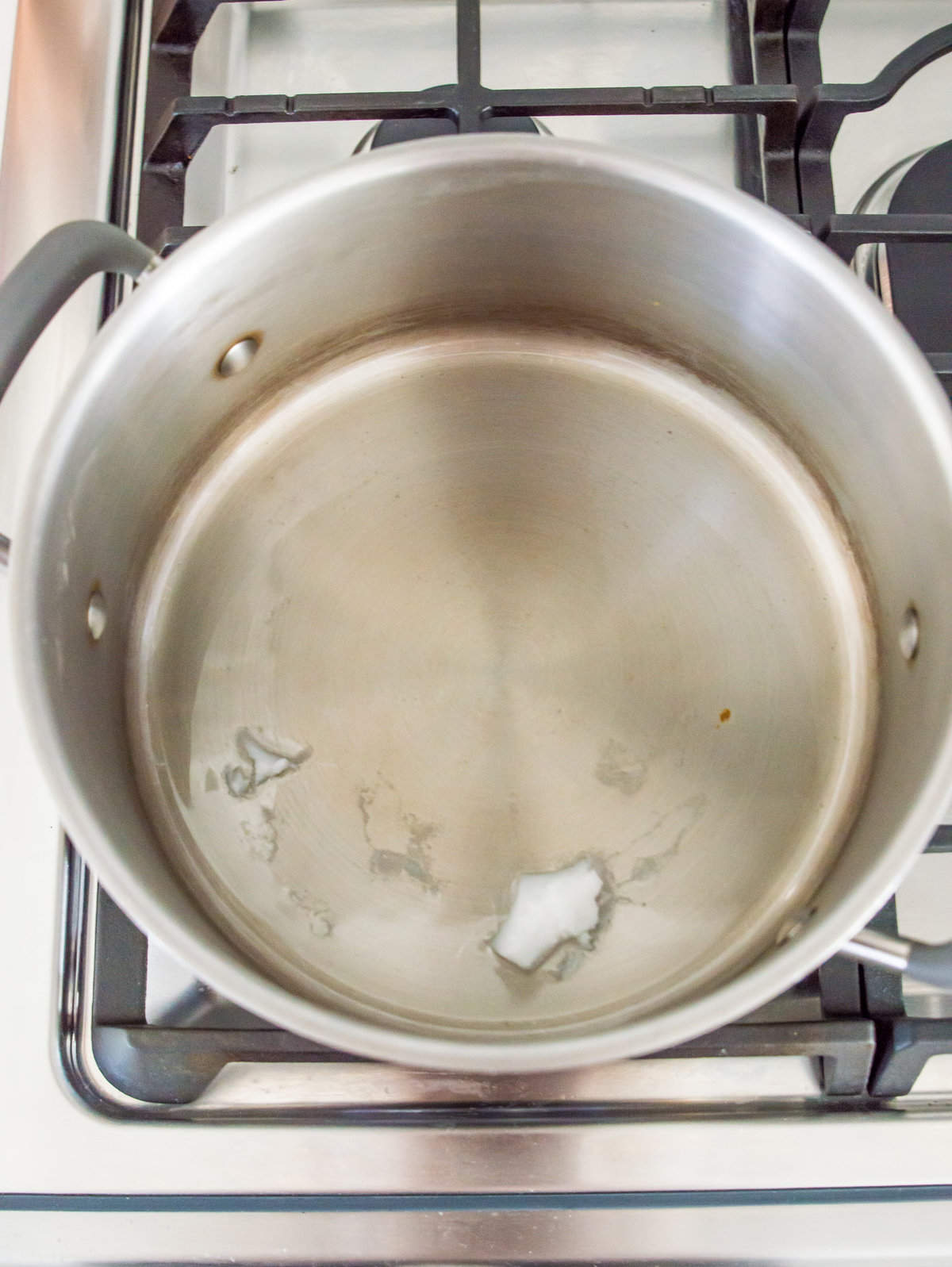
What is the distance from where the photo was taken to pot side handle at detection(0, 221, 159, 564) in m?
0.45

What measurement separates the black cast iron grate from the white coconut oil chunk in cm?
8

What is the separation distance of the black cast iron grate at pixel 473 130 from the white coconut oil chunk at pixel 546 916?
83 millimetres

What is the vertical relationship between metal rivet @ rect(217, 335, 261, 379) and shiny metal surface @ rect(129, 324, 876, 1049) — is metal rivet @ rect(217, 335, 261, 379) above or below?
above

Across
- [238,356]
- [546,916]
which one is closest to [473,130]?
[238,356]

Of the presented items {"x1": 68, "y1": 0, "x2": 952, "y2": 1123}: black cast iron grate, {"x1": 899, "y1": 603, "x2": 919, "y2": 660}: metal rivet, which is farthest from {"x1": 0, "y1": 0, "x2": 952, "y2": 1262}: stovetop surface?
{"x1": 899, "y1": 603, "x2": 919, "y2": 660}: metal rivet

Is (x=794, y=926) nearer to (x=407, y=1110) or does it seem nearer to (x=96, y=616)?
(x=407, y=1110)

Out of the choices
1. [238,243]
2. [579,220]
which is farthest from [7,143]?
[579,220]

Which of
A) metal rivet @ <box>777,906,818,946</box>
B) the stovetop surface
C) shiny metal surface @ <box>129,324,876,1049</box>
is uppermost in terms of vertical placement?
shiny metal surface @ <box>129,324,876,1049</box>

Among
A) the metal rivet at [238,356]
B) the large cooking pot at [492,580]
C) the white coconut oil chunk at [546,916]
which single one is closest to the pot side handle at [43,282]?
the large cooking pot at [492,580]

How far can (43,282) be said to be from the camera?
0.46m

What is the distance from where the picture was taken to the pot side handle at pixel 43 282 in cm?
45

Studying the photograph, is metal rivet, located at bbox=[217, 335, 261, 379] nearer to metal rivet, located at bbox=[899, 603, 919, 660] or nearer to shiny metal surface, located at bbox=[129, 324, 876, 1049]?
shiny metal surface, located at bbox=[129, 324, 876, 1049]

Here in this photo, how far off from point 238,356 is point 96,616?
0.18 metres

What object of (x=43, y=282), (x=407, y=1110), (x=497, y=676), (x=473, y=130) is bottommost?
(x=407, y=1110)
